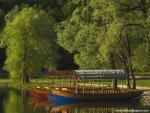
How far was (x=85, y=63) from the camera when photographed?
71188mm

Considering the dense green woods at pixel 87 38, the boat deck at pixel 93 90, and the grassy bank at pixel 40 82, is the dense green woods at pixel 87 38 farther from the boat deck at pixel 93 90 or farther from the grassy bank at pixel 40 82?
the boat deck at pixel 93 90

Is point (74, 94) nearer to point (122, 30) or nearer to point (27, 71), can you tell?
point (122, 30)

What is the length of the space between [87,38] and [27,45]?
17272 millimetres

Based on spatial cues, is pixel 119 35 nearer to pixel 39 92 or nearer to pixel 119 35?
pixel 119 35

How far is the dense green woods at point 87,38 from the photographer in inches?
2370

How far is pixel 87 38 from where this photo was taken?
→ 70.7 meters

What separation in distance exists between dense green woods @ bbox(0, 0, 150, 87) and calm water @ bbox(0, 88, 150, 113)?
784cm

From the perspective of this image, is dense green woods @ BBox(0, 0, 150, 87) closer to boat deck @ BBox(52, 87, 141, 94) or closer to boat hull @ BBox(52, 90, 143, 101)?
boat deck @ BBox(52, 87, 141, 94)

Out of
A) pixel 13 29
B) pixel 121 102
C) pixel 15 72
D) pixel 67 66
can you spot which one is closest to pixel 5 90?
pixel 15 72

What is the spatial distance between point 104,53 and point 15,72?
26529 millimetres

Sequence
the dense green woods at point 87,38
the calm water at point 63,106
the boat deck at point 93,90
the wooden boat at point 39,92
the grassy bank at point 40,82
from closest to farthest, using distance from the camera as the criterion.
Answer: the calm water at point 63,106, the boat deck at point 93,90, the dense green woods at point 87,38, the wooden boat at point 39,92, the grassy bank at point 40,82

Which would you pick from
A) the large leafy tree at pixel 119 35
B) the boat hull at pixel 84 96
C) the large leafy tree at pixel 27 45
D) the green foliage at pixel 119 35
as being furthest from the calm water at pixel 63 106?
the large leafy tree at pixel 27 45

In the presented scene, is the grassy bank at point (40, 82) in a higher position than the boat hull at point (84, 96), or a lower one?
higher

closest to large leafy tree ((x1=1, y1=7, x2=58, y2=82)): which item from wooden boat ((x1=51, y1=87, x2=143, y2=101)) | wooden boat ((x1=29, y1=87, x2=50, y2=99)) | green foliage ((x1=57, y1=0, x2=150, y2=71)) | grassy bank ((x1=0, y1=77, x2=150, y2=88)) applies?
grassy bank ((x1=0, y1=77, x2=150, y2=88))
